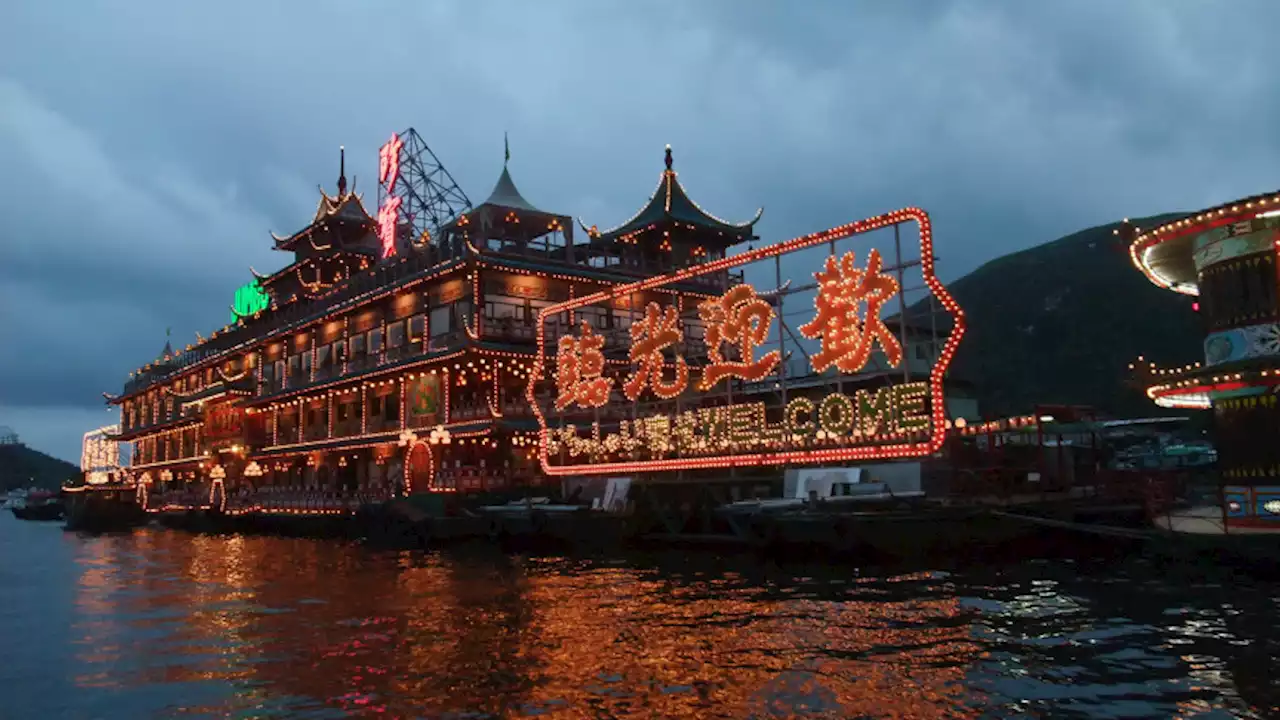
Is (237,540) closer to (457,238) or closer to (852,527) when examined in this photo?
(457,238)

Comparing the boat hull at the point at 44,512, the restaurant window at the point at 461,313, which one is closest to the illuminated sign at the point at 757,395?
the restaurant window at the point at 461,313

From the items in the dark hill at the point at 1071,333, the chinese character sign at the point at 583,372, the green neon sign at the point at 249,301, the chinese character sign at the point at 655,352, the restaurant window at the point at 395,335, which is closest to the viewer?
the chinese character sign at the point at 655,352

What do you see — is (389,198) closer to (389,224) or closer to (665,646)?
(389,224)

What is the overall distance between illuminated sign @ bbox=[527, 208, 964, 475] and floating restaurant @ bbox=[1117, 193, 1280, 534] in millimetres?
5014

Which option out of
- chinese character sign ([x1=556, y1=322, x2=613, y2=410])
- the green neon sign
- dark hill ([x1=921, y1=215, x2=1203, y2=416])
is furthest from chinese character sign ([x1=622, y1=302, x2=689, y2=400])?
dark hill ([x1=921, y1=215, x2=1203, y2=416])

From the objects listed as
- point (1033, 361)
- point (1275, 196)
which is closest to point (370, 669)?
point (1275, 196)

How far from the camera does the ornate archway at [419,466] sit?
1901 inches

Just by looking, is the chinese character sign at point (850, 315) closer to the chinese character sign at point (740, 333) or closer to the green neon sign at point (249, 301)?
the chinese character sign at point (740, 333)

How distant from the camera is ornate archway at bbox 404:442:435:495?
158ft

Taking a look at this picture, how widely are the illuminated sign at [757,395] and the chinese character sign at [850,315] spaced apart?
3cm

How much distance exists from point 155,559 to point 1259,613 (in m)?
34.2

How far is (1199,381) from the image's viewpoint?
1889 cm

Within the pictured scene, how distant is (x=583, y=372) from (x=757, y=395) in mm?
7209

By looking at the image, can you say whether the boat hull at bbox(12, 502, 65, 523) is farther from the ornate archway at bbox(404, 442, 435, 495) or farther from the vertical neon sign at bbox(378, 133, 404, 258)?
the ornate archway at bbox(404, 442, 435, 495)
